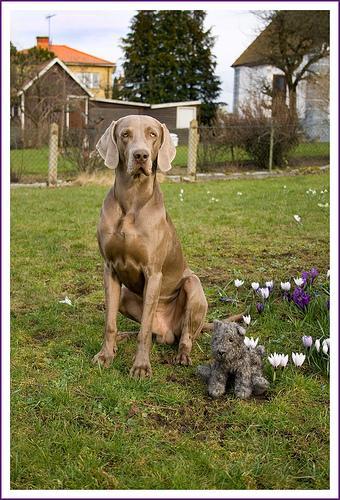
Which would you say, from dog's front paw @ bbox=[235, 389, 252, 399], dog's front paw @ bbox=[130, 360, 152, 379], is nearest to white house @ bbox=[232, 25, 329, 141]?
dog's front paw @ bbox=[130, 360, 152, 379]

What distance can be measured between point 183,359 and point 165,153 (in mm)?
1302

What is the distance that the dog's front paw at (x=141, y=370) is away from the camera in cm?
336

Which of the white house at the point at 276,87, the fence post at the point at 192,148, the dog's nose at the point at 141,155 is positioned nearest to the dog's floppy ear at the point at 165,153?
the dog's nose at the point at 141,155

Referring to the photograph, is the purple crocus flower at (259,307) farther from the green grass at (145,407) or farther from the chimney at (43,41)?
the chimney at (43,41)

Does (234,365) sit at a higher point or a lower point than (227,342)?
lower

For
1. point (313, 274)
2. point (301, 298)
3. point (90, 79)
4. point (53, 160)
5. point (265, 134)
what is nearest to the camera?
point (301, 298)

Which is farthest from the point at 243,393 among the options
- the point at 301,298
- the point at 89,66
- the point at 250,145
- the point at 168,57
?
the point at 89,66

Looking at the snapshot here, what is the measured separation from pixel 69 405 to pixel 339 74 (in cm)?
215

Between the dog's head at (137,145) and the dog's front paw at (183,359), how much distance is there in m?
1.18

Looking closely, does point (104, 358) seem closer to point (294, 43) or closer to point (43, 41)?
point (294, 43)

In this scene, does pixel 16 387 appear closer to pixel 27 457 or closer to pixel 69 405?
pixel 69 405

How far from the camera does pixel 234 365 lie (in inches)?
122

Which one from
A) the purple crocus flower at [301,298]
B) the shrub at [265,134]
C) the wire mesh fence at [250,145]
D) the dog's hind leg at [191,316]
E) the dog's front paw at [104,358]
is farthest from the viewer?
the shrub at [265,134]

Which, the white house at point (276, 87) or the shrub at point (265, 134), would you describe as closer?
the shrub at point (265, 134)
